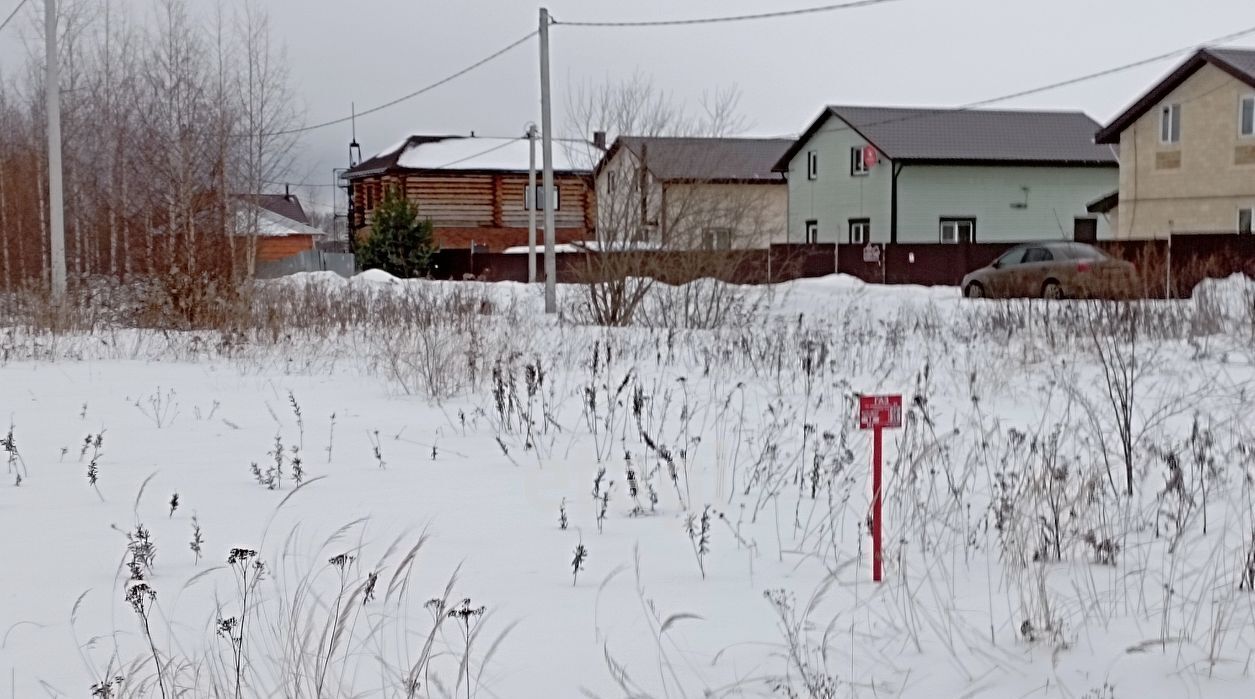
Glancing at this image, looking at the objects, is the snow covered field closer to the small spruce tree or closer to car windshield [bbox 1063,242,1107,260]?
car windshield [bbox 1063,242,1107,260]

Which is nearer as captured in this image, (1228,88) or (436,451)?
(436,451)

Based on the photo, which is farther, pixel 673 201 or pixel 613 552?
pixel 673 201

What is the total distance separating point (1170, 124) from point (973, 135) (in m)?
9.19

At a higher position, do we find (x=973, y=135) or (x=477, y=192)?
(x=973, y=135)

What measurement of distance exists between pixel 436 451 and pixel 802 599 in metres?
3.03

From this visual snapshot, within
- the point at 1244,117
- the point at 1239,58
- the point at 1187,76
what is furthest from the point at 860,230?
the point at 1244,117

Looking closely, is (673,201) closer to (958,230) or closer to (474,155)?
(958,230)

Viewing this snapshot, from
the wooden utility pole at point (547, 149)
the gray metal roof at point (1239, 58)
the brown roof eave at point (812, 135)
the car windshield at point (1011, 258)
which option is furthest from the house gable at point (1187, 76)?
the wooden utility pole at point (547, 149)

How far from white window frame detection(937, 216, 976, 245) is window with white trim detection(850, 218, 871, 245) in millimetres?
2170

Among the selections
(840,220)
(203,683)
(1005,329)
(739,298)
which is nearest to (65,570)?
(203,683)

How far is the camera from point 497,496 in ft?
18.2

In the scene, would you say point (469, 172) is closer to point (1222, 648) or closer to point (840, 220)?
point (840, 220)

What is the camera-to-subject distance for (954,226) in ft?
125

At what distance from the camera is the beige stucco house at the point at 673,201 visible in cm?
1609
